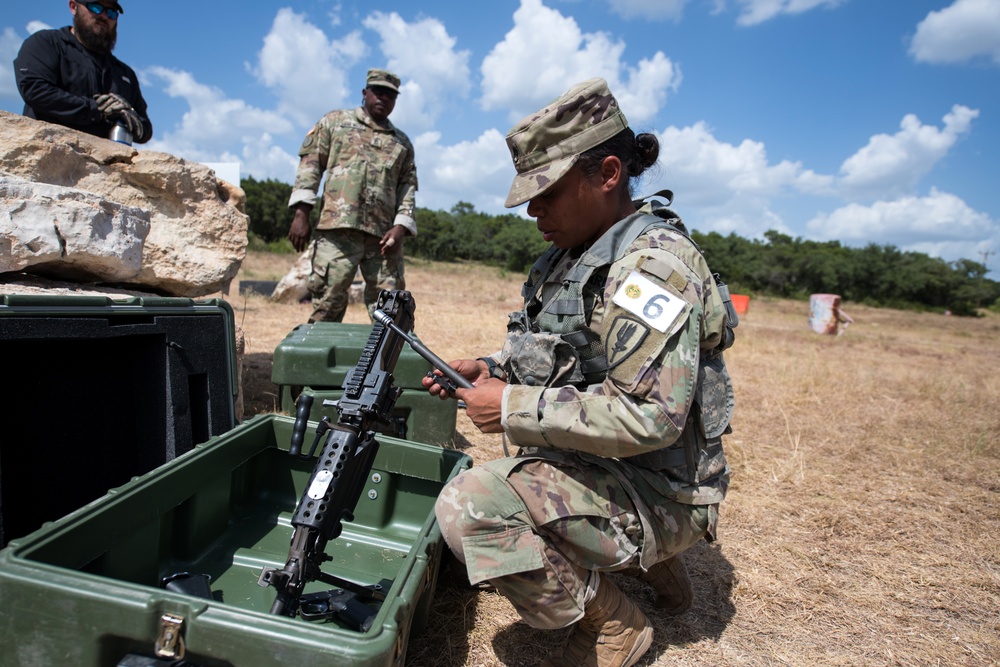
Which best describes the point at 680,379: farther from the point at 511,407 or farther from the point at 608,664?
the point at 608,664

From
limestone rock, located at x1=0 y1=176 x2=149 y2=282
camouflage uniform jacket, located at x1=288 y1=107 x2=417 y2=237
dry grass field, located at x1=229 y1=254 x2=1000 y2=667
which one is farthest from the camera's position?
camouflage uniform jacket, located at x1=288 y1=107 x2=417 y2=237

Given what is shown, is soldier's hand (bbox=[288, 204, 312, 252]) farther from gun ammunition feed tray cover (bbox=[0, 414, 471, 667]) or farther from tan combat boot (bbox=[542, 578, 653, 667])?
tan combat boot (bbox=[542, 578, 653, 667])

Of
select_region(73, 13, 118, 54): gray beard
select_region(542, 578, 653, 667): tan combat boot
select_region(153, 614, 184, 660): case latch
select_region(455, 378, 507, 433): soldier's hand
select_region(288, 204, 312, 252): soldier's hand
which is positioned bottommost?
select_region(542, 578, 653, 667): tan combat boot

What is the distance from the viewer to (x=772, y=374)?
7.11 meters

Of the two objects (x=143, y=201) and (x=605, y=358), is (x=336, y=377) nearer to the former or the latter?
(x=143, y=201)

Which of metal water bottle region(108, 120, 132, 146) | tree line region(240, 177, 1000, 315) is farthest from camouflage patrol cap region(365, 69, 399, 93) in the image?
tree line region(240, 177, 1000, 315)

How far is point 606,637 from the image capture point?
195 centimetres

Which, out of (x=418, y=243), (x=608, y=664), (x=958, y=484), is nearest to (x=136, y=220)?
(x=608, y=664)

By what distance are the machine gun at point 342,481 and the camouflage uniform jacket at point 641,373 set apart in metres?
0.48

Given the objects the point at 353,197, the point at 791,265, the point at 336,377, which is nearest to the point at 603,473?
the point at 336,377

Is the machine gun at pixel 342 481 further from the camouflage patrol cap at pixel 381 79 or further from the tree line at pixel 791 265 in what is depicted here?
the tree line at pixel 791 265

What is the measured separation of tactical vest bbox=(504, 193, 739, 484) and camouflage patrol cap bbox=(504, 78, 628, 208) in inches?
9.9

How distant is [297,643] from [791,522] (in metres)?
2.81

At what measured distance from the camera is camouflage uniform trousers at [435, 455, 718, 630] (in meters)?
1.76
